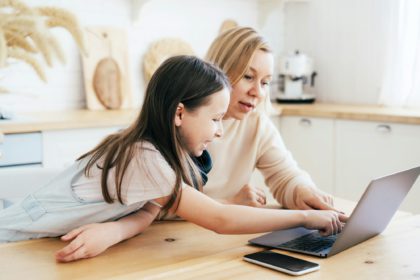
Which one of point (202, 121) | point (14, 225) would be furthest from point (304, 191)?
point (14, 225)

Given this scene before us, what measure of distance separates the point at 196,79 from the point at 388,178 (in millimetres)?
464

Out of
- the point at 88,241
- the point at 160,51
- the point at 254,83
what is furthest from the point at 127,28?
the point at 88,241

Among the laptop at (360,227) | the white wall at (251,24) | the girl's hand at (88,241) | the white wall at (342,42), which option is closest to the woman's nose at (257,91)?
the laptop at (360,227)

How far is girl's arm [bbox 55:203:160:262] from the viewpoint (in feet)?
3.62

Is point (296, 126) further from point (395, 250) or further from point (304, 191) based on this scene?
point (395, 250)

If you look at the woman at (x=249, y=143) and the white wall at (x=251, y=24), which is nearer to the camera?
the woman at (x=249, y=143)

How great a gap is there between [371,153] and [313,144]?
0.37m

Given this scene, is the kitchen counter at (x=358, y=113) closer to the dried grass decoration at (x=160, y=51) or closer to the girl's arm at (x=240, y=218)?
the dried grass decoration at (x=160, y=51)

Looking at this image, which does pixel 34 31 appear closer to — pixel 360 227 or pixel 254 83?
pixel 254 83

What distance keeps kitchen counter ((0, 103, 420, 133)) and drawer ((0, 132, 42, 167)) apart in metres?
0.03

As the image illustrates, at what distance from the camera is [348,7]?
372 centimetres

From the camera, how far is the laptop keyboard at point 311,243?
1.16 m

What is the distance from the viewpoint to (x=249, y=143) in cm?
183

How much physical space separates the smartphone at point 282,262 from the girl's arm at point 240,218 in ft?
0.41
